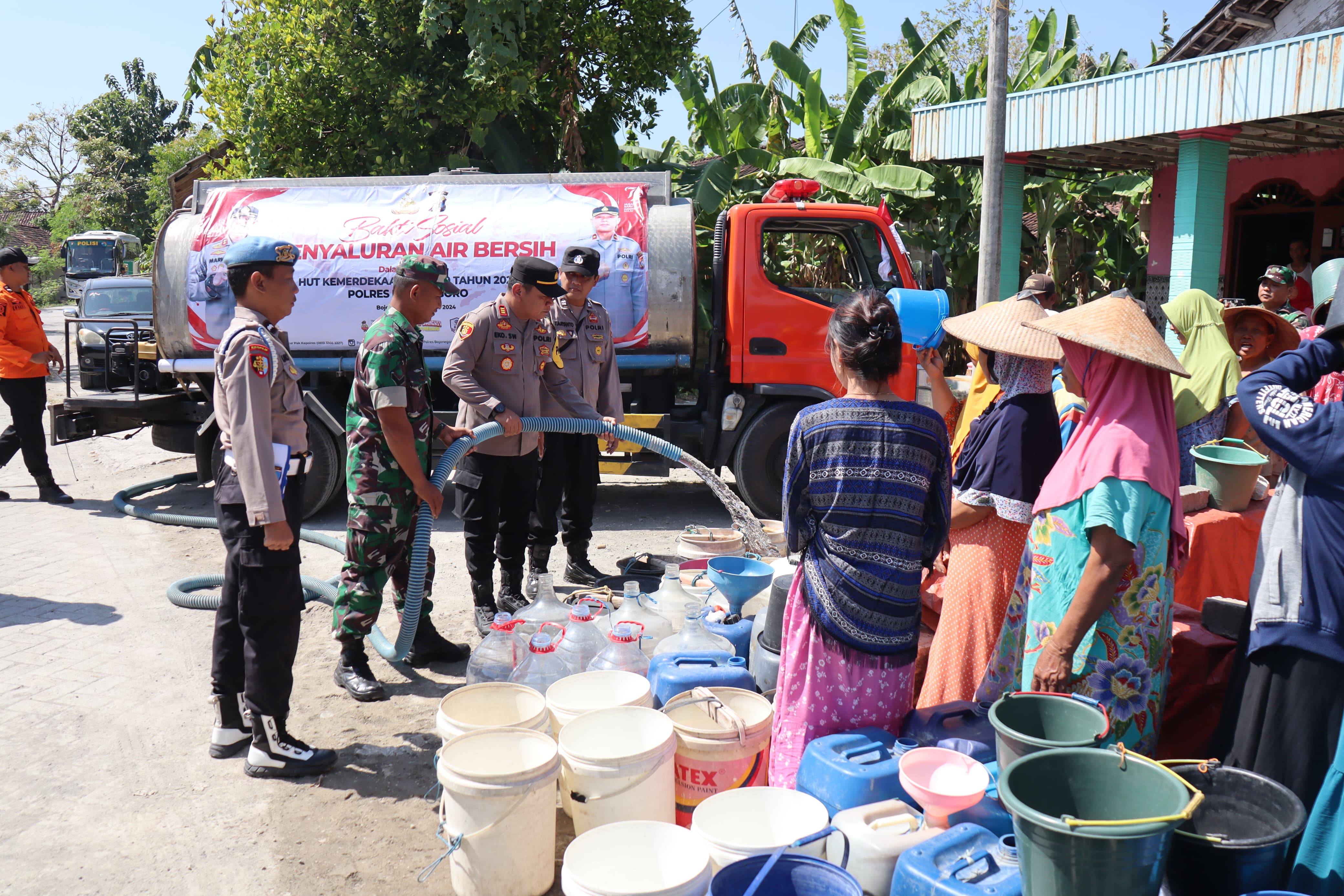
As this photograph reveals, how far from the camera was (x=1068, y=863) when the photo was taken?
1.87m

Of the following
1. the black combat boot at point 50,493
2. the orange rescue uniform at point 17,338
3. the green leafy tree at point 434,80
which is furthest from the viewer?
the green leafy tree at point 434,80

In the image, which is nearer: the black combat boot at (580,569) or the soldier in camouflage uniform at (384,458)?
the soldier in camouflage uniform at (384,458)

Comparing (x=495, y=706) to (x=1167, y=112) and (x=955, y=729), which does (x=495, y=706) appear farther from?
(x=1167, y=112)

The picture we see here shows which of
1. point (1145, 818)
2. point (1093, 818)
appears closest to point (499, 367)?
point (1093, 818)

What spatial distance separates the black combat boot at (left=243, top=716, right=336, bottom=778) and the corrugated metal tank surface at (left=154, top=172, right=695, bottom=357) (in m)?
4.31

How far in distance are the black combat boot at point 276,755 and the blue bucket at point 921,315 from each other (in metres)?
3.07

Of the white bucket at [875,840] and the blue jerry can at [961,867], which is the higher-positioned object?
the blue jerry can at [961,867]

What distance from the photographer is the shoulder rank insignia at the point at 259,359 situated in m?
3.29

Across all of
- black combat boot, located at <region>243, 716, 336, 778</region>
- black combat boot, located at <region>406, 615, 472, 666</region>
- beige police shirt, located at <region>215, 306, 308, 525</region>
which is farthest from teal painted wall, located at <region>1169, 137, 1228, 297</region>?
black combat boot, located at <region>243, 716, 336, 778</region>

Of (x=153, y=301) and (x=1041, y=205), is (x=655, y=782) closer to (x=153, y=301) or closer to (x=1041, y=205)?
(x=153, y=301)

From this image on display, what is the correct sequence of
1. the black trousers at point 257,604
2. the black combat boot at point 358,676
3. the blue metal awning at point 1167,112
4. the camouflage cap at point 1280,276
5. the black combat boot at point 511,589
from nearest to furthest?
the black trousers at point 257,604 → the black combat boot at point 358,676 → the black combat boot at point 511,589 → the camouflage cap at point 1280,276 → the blue metal awning at point 1167,112

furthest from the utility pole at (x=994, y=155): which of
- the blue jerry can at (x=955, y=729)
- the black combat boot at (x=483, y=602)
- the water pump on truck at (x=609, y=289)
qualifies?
the blue jerry can at (x=955, y=729)

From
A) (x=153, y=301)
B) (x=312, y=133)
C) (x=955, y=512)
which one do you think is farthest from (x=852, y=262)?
(x=312, y=133)

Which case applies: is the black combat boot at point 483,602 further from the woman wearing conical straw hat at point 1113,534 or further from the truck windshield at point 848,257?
the truck windshield at point 848,257
